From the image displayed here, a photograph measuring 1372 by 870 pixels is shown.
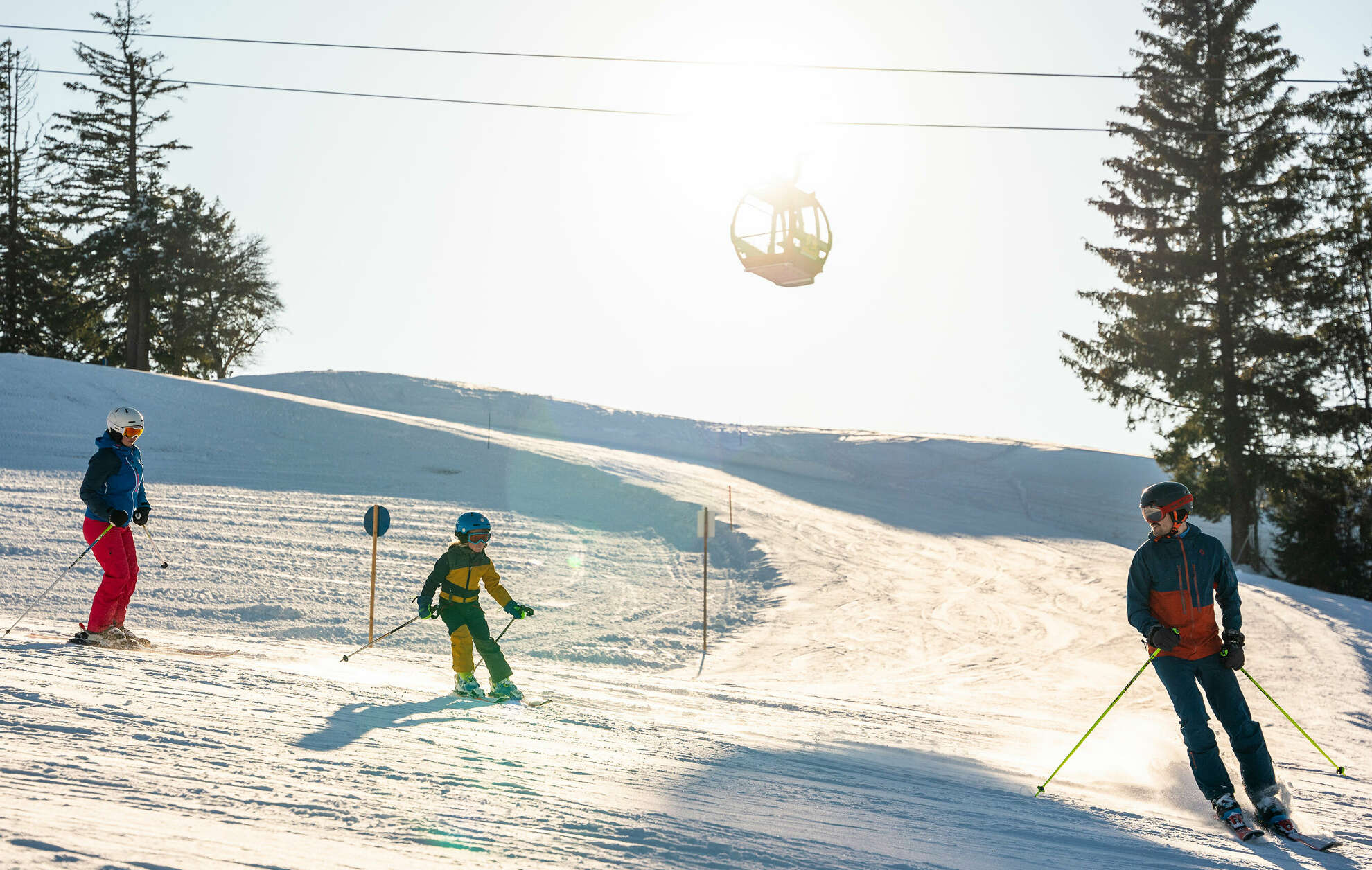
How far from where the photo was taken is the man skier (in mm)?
5137

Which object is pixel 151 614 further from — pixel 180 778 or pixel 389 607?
pixel 180 778

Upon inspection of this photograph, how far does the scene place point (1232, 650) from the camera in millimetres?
5164

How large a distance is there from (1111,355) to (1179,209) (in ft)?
15.0

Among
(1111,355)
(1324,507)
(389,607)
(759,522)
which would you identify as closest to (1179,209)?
(1111,355)

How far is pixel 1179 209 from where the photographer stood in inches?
1085

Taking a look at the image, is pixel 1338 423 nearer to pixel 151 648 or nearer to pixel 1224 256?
pixel 1224 256

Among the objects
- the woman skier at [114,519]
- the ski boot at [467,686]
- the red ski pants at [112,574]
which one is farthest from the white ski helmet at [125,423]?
the ski boot at [467,686]

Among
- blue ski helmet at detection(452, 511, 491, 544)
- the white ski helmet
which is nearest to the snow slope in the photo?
blue ski helmet at detection(452, 511, 491, 544)

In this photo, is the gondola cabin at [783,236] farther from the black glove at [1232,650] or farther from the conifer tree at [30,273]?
the conifer tree at [30,273]

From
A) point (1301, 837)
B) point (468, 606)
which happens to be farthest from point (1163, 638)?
point (468, 606)

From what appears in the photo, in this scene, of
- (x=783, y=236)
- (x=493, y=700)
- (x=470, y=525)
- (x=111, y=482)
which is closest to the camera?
(x=493, y=700)

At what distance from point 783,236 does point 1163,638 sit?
456 inches

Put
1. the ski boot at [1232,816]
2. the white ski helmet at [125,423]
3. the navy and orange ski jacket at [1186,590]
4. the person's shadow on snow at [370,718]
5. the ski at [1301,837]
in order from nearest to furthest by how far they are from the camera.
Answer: the ski at [1301,837], the ski boot at [1232,816], the person's shadow on snow at [370,718], the navy and orange ski jacket at [1186,590], the white ski helmet at [125,423]

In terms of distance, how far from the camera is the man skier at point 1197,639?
5.14 metres
